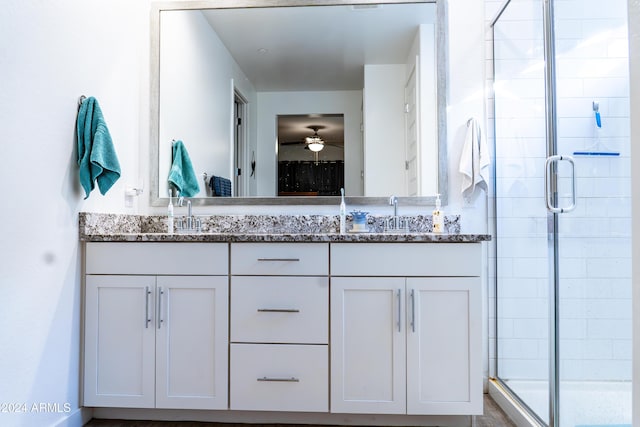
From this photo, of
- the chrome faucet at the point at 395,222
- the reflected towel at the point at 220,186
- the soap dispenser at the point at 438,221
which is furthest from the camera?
the reflected towel at the point at 220,186

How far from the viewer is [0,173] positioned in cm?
138

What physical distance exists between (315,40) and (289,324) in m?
1.52

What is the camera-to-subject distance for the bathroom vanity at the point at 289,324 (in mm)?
1723

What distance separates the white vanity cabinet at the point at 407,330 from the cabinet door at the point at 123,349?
0.76 metres

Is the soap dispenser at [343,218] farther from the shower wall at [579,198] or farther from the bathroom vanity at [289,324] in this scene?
the shower wall at [579,198]

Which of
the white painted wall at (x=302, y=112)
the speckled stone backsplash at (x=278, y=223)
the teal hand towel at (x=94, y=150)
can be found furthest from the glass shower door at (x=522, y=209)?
the teal hand towel at (x=94, y=150)

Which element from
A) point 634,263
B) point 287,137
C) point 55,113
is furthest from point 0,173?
point 634,263

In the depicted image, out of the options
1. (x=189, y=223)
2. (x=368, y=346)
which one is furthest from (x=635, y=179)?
(x=189, y=223)

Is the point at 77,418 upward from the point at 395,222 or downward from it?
downward

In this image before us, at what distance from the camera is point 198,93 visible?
7.86ft

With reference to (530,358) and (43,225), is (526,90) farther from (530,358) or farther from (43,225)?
(43,225)

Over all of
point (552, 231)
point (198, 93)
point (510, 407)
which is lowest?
point (510, 407)

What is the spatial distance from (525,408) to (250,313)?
4.10 feet

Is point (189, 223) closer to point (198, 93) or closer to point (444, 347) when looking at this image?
point (198, 93)
